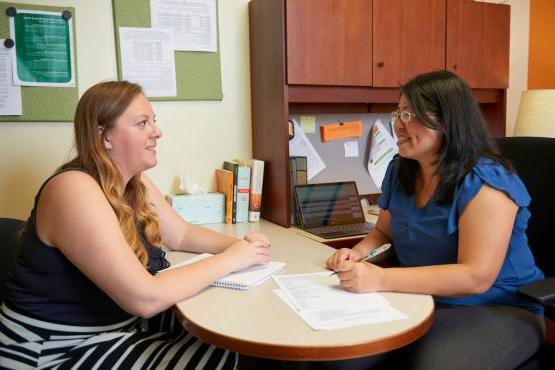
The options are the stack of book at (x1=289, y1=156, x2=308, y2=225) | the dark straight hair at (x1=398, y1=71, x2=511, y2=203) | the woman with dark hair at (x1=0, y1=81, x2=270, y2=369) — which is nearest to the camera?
the woman with dark hair at (x1=0, y1=81, x2=270, y2=369)

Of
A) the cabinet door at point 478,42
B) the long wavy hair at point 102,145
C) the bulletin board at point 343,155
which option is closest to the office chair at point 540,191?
the cabinet door at point 478,42

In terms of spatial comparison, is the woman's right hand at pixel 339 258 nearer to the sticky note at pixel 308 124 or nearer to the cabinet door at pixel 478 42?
the sticky note at pixel 308 124

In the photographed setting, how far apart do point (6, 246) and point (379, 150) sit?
5.80ft

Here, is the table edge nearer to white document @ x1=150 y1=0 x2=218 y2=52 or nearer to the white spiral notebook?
the white spiral notebook

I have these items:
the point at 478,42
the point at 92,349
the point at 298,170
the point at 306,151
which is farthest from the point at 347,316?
the point at 478,42

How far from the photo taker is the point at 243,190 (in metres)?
2.08

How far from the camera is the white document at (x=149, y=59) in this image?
1963 millimetres

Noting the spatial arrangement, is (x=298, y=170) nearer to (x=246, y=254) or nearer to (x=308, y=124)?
(x=308, y=124)

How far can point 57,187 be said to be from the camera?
3.66ft

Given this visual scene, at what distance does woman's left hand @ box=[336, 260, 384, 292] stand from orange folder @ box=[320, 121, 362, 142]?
49.6 inches

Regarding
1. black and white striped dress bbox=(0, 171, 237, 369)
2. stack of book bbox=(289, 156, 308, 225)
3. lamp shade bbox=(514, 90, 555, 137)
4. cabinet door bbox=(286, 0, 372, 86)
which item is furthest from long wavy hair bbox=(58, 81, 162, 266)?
lamp shade bbox=(514, 90, 555, 137)

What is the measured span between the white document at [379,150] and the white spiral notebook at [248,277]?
1.21 metres

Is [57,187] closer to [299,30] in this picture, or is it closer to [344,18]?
[299,30]

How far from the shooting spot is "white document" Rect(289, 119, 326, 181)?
2.29 m
